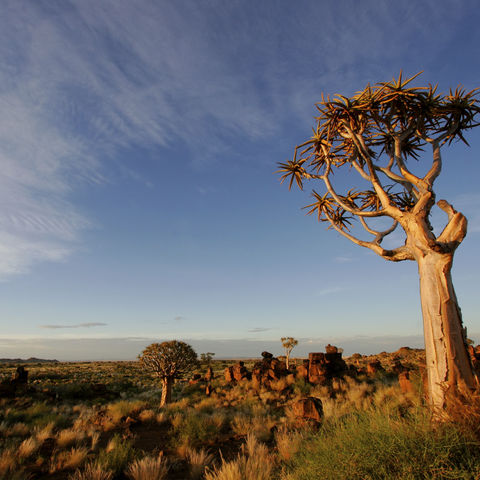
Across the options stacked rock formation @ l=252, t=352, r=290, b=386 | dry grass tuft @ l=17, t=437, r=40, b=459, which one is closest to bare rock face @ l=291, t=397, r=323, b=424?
dry grass tuft @ l=17, t=437, r=40, b=459

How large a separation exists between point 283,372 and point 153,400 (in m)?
10.0

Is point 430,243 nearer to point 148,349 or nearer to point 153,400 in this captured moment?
point 148,349

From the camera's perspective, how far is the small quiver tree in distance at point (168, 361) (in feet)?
66.8

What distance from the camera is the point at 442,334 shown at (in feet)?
20.7

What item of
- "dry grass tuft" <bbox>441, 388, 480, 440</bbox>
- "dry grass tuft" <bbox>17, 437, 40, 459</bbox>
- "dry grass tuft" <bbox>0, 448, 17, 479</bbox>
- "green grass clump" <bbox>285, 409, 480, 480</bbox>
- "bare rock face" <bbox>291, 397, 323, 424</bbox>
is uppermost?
"dry grass tuft" <bbox>441, 388, 480, 440</bbox>

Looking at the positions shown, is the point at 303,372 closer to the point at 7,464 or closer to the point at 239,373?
the point at 239,373

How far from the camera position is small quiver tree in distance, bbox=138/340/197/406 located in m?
20.4

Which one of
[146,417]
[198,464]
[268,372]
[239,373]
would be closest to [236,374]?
[239,373]

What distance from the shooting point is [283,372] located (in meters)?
23.8

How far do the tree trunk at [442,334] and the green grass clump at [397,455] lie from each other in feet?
4.64

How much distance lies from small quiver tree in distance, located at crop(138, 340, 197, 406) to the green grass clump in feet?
56.2

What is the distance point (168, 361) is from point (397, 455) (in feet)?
61.5

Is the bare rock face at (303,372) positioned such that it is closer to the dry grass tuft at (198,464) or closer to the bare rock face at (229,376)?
the bare rock face at (229,376)

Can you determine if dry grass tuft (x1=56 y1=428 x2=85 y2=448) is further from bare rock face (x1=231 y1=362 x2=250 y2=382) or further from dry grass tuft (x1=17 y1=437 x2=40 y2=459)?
bare rock face (x1=231 y1=362 x2=250 y2=382)
